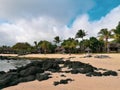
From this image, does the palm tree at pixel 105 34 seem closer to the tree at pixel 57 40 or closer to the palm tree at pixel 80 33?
the palm tree at pixel 80 33

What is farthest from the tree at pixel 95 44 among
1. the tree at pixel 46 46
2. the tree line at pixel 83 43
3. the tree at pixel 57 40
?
the tree at pixel 57 40

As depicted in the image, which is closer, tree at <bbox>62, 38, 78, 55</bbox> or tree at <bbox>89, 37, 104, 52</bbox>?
tree at <bbox>89, 37, 104, 52</bbox>

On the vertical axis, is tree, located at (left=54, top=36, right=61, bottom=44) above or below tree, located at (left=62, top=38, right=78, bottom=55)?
above

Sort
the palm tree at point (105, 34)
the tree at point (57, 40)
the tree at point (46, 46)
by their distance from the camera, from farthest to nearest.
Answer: the tree at point (57, 40), the tree at point (46, 46), the palm tree at point (105, 34)

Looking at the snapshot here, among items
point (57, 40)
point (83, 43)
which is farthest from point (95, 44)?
point (57, 40)

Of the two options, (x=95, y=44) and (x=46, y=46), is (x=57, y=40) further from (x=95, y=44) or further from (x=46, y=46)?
(x=95, y=44)

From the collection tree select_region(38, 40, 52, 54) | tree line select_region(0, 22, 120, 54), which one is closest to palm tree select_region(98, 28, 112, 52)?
tree line select_region(0, 22, 120, 54)

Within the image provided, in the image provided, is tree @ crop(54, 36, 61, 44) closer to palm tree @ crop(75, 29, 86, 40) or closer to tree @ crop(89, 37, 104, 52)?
palm tree @ crop(75, 29, 86, 40)

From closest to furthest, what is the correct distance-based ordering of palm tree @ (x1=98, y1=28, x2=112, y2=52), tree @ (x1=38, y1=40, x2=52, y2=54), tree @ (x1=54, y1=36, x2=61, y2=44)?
palm tree @ (x1=98, y1=28, x2=112, y2=52) < tree @ (x1=38, y1=40, x2=52, y2=54) < tree @ (x1=54, y1=36, x2=61, y2=44)

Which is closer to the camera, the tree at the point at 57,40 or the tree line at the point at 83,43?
the tree line at the point at 83,43

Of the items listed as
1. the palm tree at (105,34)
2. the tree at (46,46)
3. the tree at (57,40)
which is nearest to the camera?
the palm tree at (105,34)

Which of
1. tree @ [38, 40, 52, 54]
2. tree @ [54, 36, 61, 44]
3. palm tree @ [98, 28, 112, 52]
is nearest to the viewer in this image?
palm tree @ [98, 28, 112, 52]

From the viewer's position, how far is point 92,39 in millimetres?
101125

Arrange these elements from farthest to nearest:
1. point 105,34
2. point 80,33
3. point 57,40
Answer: point 57,40, point 80,33, point 105,34
